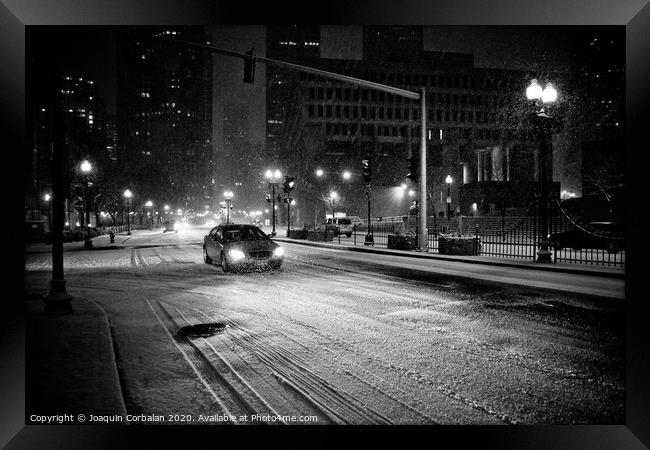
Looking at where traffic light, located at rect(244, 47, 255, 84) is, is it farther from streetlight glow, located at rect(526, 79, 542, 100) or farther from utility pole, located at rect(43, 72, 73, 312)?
streetlight glow, located at rect(526, 79, 542, 100)

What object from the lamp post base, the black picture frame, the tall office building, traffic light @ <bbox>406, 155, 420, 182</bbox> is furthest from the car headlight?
the tall office building

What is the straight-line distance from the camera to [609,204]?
47844mm

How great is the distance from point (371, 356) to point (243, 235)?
10523mm

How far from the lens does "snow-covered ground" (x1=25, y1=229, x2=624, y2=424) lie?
396 centimetres

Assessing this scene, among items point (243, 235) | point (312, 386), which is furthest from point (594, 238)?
point (312, 386)

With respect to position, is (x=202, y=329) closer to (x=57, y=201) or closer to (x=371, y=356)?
(x=371, y=356)

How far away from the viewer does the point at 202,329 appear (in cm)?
667

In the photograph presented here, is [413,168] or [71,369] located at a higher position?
[413,168]

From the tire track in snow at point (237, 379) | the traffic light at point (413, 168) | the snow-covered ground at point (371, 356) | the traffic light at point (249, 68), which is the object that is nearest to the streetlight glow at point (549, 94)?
the traffic light at point (413, 168)
